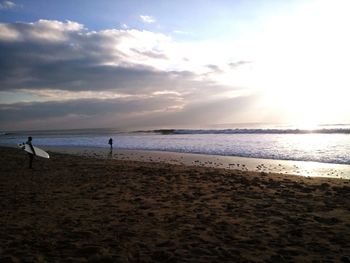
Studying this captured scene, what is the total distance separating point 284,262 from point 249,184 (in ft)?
23.4

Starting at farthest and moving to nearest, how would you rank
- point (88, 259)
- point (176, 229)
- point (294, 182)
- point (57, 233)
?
point (294, 182) < point (176, 229) < point (57, 233) < point (88, 259)

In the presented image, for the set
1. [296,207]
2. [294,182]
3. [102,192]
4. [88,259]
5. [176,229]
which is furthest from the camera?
[294,182]

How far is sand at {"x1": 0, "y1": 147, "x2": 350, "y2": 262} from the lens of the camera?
5.52 meters

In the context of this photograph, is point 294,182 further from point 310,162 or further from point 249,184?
point 310,162

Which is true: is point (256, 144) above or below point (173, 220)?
above

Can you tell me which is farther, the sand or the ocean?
the ocean

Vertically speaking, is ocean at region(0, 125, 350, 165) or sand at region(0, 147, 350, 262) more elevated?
ocean at region(0, 125, 350, 165)

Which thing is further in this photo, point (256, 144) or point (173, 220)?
point (256, 144)

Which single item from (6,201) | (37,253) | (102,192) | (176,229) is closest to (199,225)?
(176,229)

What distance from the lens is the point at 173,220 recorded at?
24.6 feet

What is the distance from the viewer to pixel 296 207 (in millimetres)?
8781

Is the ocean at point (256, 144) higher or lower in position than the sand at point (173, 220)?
higher

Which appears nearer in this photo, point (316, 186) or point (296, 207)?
point (296, 207)

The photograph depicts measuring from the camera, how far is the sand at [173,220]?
5523mm
